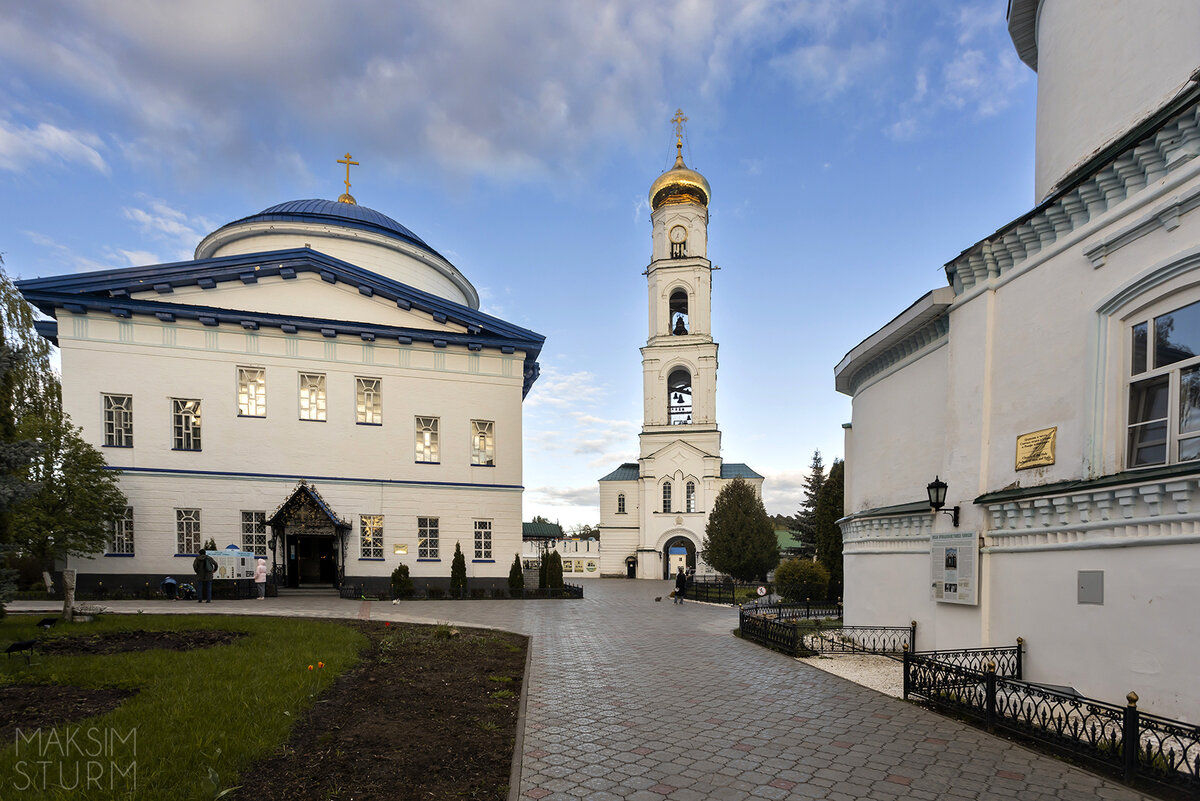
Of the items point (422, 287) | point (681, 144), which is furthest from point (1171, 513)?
point (681, 144)

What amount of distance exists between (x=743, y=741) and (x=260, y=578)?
2088cm

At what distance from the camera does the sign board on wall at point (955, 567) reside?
9234mm

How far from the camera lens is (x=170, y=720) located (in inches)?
243

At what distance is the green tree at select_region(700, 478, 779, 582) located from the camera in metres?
39.4

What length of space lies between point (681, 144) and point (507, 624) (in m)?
46.1

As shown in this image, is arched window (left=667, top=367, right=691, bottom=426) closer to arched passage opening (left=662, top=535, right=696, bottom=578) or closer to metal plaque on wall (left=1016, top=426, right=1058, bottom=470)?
arched passage opening (left=662, top=535, right=696, bottom=578)

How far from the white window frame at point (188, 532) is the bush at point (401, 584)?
718cm

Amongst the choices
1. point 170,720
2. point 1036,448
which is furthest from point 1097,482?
point 170,720

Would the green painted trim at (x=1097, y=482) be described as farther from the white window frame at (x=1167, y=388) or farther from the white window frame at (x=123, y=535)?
the white window frame at (x=123, y=535)

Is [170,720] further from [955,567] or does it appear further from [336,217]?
[336,217]

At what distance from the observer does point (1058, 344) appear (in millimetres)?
8203

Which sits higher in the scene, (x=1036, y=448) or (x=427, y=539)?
(x=1036, y=448)

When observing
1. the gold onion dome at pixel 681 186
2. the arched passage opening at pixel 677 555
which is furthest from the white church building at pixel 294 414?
the gold onion dome at pixel 681 186

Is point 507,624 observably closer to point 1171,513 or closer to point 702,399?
point 1171,513
